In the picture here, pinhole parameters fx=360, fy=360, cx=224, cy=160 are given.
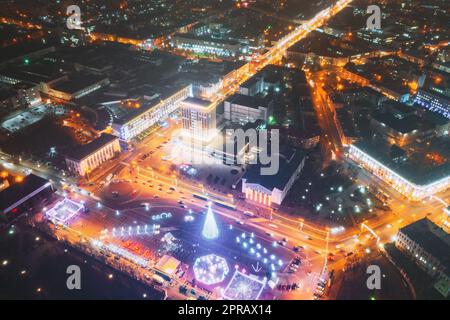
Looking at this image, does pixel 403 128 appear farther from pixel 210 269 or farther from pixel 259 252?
pixel 210 269

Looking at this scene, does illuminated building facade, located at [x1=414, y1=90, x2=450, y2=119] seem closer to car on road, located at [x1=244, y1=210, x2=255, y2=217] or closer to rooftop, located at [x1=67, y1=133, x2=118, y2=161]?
car on road, located at [x1=244, y1=210, x2=255, y2=217]

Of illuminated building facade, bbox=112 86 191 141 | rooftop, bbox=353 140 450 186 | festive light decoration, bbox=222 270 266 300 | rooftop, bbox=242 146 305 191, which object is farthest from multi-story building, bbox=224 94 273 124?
festive light decoration, bbox=222 270 266 300

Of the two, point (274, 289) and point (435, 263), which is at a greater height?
point (435, 263)

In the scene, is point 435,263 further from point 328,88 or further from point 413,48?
point 413,48

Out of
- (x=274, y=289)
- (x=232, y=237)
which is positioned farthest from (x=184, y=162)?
(x=274, y=289)

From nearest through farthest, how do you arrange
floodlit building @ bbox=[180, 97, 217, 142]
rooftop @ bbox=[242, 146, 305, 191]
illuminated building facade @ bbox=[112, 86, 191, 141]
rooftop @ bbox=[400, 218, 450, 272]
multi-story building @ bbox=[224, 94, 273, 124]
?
rooftop @ bbox=[400, 218, 450, 272]
rooftop @ bbox=[242, 146, 305, 191]
floodlit building @ bbox=[180, 97, 217, 142]
illuminated building facade @ bbox=[112, 86, 191, 141]
multi-story building @ bbox=[224, 94, 273, 124]
